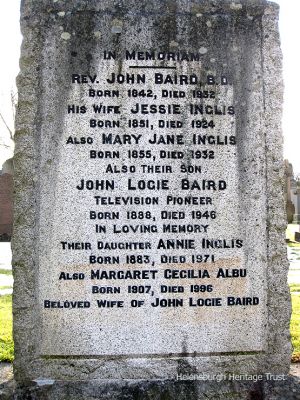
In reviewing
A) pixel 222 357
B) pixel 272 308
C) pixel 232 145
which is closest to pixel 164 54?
pixel 232 145

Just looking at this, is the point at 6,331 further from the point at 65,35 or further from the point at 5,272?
the point at 5,272

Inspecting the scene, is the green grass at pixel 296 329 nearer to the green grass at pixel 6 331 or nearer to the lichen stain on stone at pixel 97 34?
the green grass at pixel 6 331

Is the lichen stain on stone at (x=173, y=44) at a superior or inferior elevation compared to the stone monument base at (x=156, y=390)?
superior

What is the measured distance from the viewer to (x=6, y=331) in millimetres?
5293

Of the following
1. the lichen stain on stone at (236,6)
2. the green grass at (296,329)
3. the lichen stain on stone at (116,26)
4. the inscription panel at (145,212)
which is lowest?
the green grass at (296,329)

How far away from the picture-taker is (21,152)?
3.37 m

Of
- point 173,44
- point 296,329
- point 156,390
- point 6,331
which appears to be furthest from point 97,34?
point 296,329

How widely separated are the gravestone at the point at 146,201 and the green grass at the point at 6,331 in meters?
0.87

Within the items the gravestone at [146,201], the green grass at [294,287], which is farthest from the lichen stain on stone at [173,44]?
the green grass at [294,287]

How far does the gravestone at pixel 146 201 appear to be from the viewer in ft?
10.9

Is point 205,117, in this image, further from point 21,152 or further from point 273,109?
point 21,152

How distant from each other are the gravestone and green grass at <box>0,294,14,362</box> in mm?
874

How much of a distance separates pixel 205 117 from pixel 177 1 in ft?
2.88

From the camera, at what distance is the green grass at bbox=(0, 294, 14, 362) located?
4089 millimetres
